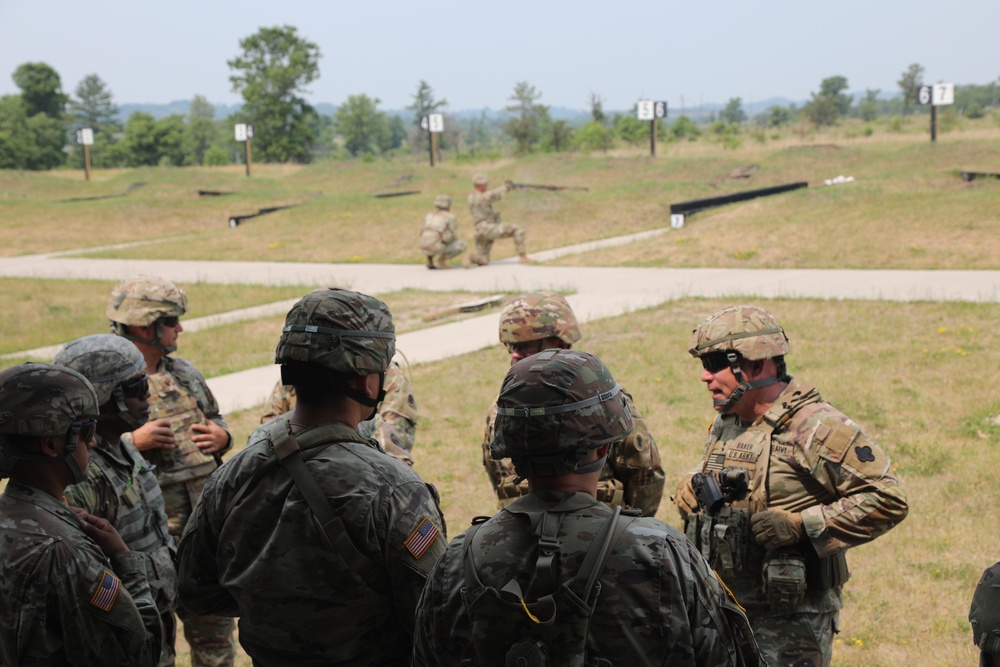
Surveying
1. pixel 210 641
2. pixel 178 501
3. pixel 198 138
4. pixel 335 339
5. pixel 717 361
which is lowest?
pixel 210 641

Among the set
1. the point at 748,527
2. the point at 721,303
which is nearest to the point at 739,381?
the point at 748,527

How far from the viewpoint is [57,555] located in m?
2.98

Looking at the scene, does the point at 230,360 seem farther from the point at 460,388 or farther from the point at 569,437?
the point at 569,437

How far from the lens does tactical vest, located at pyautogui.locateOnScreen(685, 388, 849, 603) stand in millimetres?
3844

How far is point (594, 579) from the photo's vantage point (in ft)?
7.58

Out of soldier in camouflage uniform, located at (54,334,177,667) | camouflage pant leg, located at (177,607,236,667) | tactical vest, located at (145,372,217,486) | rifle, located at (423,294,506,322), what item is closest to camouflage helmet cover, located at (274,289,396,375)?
soldier in camouflage uniform, located at (54,334,177,667)

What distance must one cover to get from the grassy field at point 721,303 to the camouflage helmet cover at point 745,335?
2.37 m

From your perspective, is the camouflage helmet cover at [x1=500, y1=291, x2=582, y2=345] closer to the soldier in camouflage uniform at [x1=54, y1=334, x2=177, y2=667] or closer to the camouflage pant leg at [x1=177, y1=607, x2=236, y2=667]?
the soldier in camouflage uniform at [x1=54, y1=334, x2=177, y2=667]

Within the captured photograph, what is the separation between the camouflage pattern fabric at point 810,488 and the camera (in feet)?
12.2

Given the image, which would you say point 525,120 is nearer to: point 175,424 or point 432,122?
point 432,122

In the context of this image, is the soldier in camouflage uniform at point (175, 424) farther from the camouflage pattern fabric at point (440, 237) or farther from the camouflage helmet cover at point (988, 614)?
the camouflage pattern fabric at point (440, 237)

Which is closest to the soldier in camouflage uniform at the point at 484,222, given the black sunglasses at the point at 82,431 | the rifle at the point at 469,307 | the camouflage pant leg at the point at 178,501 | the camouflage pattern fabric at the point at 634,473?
the rifle at the point at 469,307

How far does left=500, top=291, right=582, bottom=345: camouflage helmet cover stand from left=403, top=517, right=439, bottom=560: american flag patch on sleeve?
1.89 meters

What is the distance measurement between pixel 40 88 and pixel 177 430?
88518 millimetres
